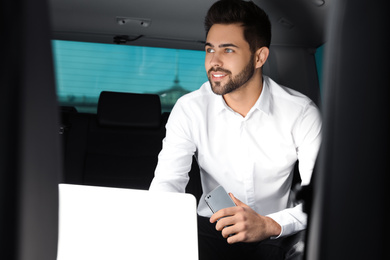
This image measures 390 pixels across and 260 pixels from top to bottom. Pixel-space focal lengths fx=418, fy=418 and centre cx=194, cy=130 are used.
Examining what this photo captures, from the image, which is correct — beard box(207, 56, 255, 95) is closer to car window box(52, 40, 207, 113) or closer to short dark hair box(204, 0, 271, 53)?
short dark hair box(204, 0, 271, 53)

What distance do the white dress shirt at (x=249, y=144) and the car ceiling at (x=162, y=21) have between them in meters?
0.54

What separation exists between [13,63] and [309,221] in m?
0.34

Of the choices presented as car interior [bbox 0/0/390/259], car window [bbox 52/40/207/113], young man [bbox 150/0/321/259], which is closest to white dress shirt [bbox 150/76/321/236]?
young man [bbox 150/0/321/259]

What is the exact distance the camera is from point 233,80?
1.78 metres

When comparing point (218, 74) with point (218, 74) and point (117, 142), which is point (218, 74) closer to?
point (218, 74)

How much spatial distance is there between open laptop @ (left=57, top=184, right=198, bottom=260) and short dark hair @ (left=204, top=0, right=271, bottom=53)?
4.18 ft

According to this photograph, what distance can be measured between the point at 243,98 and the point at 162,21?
2.48 feet

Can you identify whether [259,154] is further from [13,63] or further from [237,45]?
[13,63]

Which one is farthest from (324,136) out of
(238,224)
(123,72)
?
(123,72)

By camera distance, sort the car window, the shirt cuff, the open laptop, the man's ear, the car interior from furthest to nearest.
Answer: the car window → the man's ear → the shirt cuff → the open laptop → the car interior

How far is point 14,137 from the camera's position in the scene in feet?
1.12

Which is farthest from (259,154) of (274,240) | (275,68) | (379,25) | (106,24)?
(379,25)

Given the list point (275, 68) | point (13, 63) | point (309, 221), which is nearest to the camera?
point (13, 63)

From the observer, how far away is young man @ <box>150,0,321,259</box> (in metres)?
1.71
